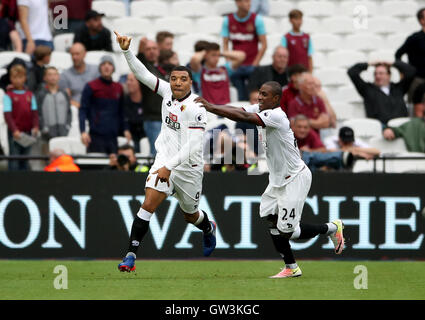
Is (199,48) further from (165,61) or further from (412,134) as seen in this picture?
(412,134)

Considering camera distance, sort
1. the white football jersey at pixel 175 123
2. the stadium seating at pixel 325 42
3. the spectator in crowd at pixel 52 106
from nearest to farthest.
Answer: the white football jersey at pixel 175 123 → the spectator in crowd at pixel 52 106 → the stadium seating at pixel 325 42

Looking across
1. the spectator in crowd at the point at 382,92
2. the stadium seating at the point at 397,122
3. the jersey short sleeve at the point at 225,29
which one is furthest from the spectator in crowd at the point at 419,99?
the jersey short sleeve at the point at 225,29

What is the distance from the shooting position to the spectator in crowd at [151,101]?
1514cm

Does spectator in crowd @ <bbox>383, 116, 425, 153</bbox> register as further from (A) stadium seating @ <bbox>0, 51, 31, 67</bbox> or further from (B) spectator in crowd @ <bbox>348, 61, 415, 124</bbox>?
(A) stadium seating @ <bbox>0, 51, 31, 67</bbox>

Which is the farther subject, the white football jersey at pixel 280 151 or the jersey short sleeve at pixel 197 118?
the jersey short sleeve at pixel 197 118

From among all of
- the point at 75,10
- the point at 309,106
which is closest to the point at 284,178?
the point at 309,106

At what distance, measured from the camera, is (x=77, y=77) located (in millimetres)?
16375

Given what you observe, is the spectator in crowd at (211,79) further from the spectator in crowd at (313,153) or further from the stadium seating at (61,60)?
the stadium seating at (61,60)

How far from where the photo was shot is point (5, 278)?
1102 centimetres

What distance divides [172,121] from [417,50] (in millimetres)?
7488

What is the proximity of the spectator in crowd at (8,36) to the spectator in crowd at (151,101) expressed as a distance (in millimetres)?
2688

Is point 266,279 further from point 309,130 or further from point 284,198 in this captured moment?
point 309,130

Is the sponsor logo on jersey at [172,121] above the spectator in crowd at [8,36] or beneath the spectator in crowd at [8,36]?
beneath
